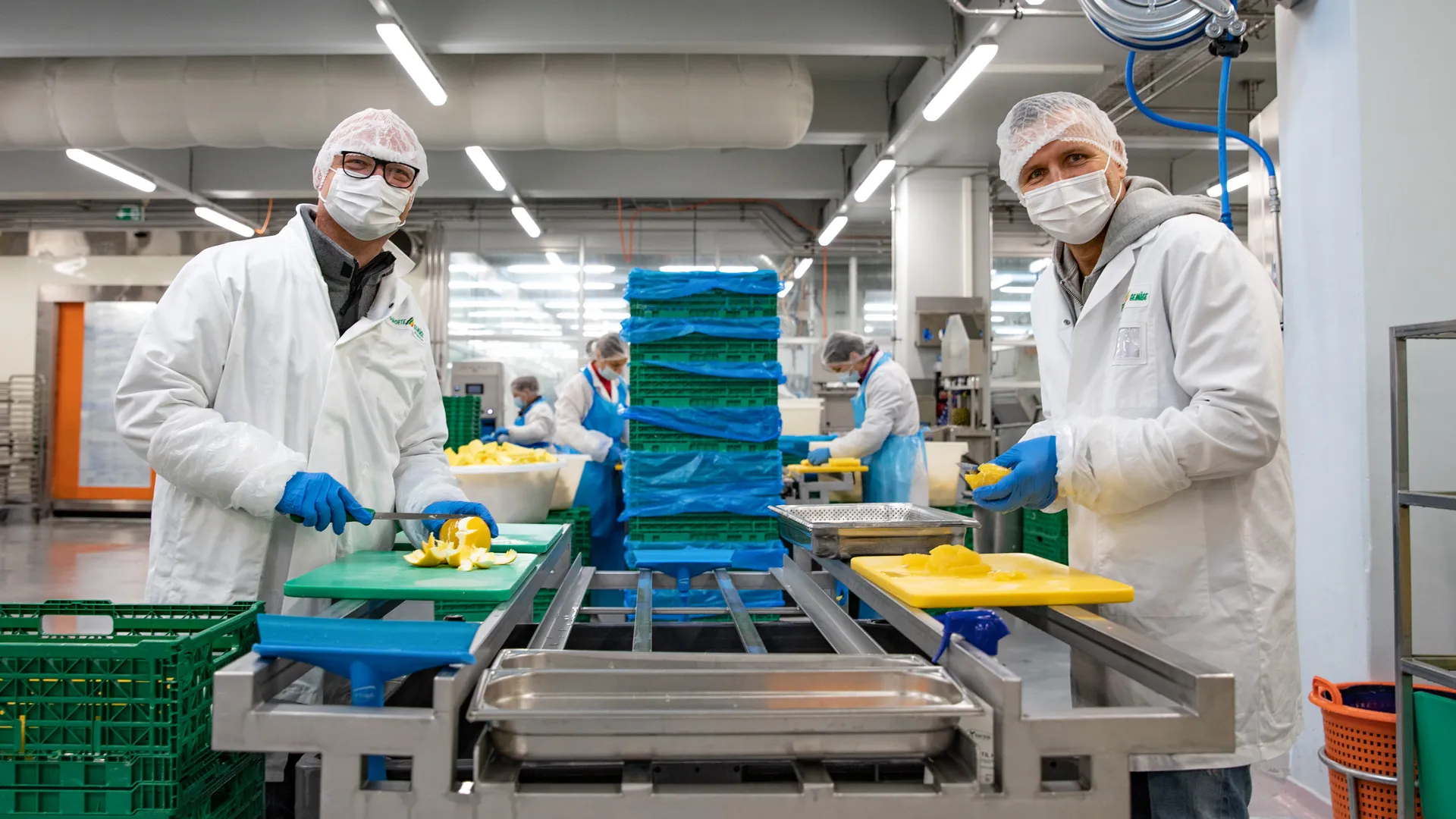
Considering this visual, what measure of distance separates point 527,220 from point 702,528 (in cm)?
605

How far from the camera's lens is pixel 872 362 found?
553 centimetres

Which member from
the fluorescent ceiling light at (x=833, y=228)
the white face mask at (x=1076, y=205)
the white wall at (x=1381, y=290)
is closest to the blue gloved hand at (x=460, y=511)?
the white face mask at (x=1076, y=205)

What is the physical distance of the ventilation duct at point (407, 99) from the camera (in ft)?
18.1

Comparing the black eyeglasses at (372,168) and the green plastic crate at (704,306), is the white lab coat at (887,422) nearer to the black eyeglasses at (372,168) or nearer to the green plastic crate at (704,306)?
the green plastic crate at (704,306)

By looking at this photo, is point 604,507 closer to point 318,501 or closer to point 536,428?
point 536,428

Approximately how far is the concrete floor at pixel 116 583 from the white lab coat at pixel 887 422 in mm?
994

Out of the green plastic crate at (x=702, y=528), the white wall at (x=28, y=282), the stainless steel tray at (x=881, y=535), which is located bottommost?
the green plastic crate at (x=702, y=528)

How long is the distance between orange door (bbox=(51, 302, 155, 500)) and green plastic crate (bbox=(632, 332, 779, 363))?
29.7 feet

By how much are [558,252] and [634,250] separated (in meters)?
0.88

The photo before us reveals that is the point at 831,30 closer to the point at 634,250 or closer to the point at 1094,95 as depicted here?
the point at 1094,95

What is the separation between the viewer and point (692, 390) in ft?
11.0

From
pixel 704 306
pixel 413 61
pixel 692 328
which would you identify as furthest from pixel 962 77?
pixel 413 61

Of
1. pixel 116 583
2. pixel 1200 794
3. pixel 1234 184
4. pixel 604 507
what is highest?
pixel 1234 184

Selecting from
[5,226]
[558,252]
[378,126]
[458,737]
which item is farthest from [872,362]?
[5,226]
